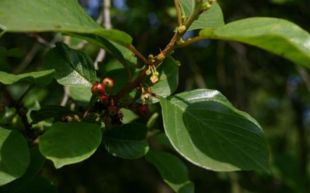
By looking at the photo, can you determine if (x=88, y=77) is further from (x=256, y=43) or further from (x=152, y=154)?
(x=256, y=43)

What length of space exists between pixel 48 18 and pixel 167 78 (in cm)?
35

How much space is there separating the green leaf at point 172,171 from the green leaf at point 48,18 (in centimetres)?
39

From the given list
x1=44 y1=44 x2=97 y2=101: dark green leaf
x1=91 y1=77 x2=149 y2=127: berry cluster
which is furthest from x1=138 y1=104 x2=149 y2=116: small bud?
x1=44 y1=44 x2=97 y2=101: dark green leaf

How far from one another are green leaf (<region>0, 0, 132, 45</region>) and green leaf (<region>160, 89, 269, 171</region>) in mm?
182

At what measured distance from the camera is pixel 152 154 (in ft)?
4.25

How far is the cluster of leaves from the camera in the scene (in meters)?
0.86

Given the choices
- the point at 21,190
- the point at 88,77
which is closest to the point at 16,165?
the point at 21,190

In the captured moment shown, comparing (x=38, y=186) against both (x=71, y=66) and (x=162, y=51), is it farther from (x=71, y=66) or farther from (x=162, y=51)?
(x=162, y=51)

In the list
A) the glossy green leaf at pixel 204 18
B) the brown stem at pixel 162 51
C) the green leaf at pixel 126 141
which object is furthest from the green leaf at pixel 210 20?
the green leaf at pixel 126 141

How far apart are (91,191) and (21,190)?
1.69 metres

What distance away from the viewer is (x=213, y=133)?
1013 millimetres

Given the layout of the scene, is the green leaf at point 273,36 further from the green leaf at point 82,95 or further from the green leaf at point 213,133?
the green leaf at point 82,95

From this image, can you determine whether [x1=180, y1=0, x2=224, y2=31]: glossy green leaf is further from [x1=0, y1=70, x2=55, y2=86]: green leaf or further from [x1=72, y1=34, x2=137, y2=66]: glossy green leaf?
[x1=0, y1=70, x2=55, y2=86]: green leaf

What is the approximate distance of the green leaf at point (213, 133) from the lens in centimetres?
97
